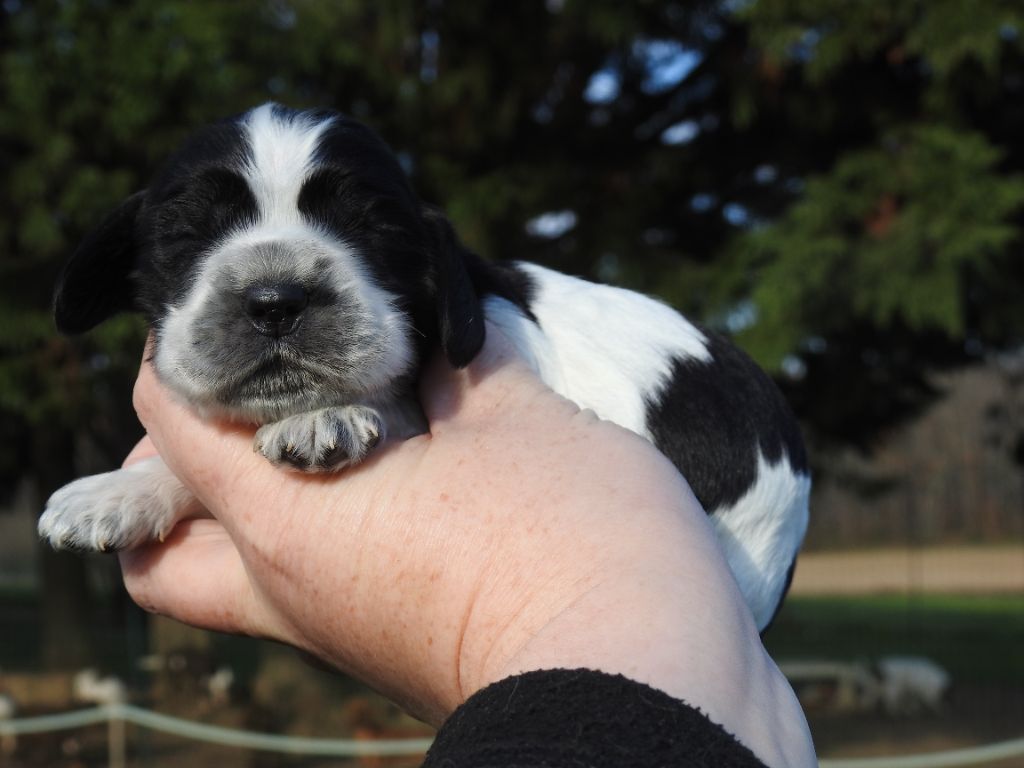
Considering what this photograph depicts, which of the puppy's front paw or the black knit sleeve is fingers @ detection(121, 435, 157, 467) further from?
the black knit sleeve

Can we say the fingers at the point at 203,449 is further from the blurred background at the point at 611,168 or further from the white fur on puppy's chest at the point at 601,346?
the blurred background at the point at 611,168

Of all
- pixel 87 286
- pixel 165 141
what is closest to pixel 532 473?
pixel 87 286

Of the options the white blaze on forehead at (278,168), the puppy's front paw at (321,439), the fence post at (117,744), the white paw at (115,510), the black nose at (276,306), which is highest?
the white blaze on forehead at (278,168)

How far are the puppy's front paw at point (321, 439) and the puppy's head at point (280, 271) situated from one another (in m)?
→ 0.08

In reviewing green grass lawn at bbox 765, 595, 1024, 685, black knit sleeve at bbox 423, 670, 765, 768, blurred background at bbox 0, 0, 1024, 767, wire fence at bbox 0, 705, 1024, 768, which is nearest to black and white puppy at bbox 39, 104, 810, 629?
black knit sleeve at bbox 423, 670, 765, 768

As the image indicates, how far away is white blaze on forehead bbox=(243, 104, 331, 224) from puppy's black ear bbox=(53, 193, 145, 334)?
36 cm

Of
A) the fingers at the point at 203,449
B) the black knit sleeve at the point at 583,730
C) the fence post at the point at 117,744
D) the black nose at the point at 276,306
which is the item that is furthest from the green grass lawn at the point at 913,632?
the black knit sleeve at the point at 583,730

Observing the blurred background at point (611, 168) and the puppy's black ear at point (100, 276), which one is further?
the blurred background at point (611, 168)

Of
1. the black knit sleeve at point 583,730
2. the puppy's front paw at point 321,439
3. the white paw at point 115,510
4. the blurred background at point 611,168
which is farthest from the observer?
the blurred background at point 611,168

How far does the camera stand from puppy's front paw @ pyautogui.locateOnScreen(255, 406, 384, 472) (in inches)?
79.6

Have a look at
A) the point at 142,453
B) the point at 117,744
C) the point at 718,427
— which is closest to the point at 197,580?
the point at 142,453

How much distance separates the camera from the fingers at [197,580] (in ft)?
7.73

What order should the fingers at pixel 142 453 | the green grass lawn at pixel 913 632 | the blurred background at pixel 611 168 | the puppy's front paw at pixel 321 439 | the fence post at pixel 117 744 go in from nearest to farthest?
the puppy's front paw at pixel 321 439, the fingers at pixel 142 453, the blurred background at pixel 611 168, the fence post at pixel 117 744, the green grass lawn at pixel 913 632

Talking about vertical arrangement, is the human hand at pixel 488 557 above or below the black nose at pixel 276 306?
below
